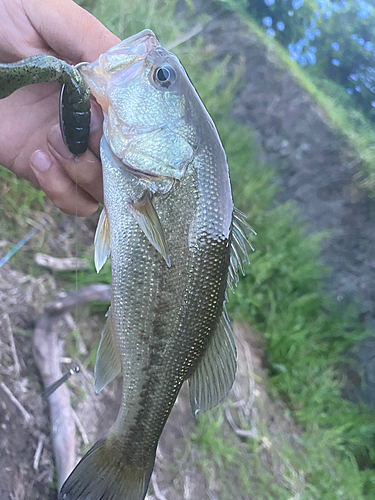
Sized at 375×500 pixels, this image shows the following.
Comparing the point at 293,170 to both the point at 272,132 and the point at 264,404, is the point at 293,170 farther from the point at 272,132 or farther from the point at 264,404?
the point at 264,404

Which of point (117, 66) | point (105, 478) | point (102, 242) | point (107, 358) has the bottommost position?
point (105, 478)

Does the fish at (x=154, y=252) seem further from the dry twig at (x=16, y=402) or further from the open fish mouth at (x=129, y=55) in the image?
the dry twig at (x=16, y=402)

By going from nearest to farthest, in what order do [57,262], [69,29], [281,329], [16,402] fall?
[69,29] → [16,402] → [57,262] → [281,329]

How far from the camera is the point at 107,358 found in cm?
131

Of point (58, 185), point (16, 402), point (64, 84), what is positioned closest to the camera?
point (64, 84)

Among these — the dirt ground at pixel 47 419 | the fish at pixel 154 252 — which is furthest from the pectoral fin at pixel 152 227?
the dirt ground at pixel 47 419

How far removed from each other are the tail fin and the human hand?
1.03 meters

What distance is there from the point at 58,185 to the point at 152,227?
0.67m

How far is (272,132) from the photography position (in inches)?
161

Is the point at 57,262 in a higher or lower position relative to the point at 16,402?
higher

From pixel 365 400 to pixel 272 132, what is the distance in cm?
325

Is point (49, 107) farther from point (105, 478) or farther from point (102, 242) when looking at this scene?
point (105, 478)

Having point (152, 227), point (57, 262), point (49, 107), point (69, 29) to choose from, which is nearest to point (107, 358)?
point (152, 227)

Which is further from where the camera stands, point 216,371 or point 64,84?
point 216,371
